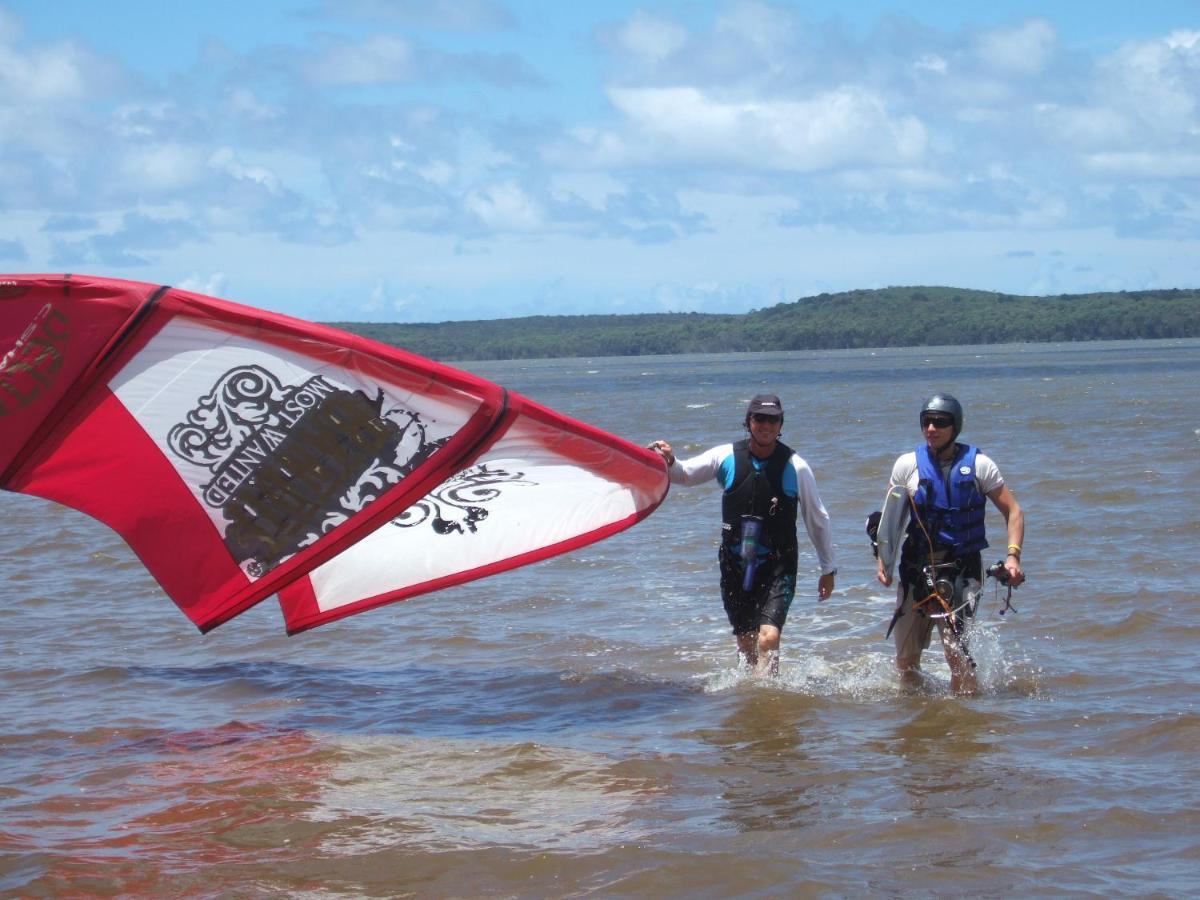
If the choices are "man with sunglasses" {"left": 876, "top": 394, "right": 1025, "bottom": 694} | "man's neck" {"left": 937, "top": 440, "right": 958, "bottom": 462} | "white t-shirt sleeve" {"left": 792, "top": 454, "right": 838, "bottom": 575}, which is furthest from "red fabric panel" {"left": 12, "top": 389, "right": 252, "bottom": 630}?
"man's neck" {"left": 937, "top": 440, "right": 958, "bottom": 462}

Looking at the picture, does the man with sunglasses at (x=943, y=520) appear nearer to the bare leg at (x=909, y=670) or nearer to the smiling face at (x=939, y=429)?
the smiling face at (x=939, y=429)

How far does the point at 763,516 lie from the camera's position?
7.70 m

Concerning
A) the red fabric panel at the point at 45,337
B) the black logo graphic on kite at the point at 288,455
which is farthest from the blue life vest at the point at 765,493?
the red fabric panel at the point at 45,337

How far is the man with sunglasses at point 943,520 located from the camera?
735 centimetres

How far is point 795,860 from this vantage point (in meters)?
5.68

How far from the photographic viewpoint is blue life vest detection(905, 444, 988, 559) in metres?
7.40

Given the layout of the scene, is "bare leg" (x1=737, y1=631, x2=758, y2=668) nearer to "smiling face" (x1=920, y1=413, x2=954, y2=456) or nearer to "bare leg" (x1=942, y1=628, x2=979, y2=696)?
"bare leg" (x1=942, y1=628, x2=979, y2=696)

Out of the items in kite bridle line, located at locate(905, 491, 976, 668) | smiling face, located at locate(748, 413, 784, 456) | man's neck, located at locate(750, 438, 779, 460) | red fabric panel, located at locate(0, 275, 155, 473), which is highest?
red fabric panel, located at locate(0, 275, 155, 473)

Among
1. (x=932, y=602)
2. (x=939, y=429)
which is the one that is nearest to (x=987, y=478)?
(x=939, y=429)

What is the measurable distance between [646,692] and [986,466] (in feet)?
8.05

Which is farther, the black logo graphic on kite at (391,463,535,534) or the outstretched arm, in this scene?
the black logo graphic on kite at (391,463,535,534)

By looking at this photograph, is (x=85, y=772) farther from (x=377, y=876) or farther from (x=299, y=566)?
(x=377, y=876)

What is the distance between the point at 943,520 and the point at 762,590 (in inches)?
39.6

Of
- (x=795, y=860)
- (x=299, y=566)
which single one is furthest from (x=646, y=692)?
(x=795, y=860)
